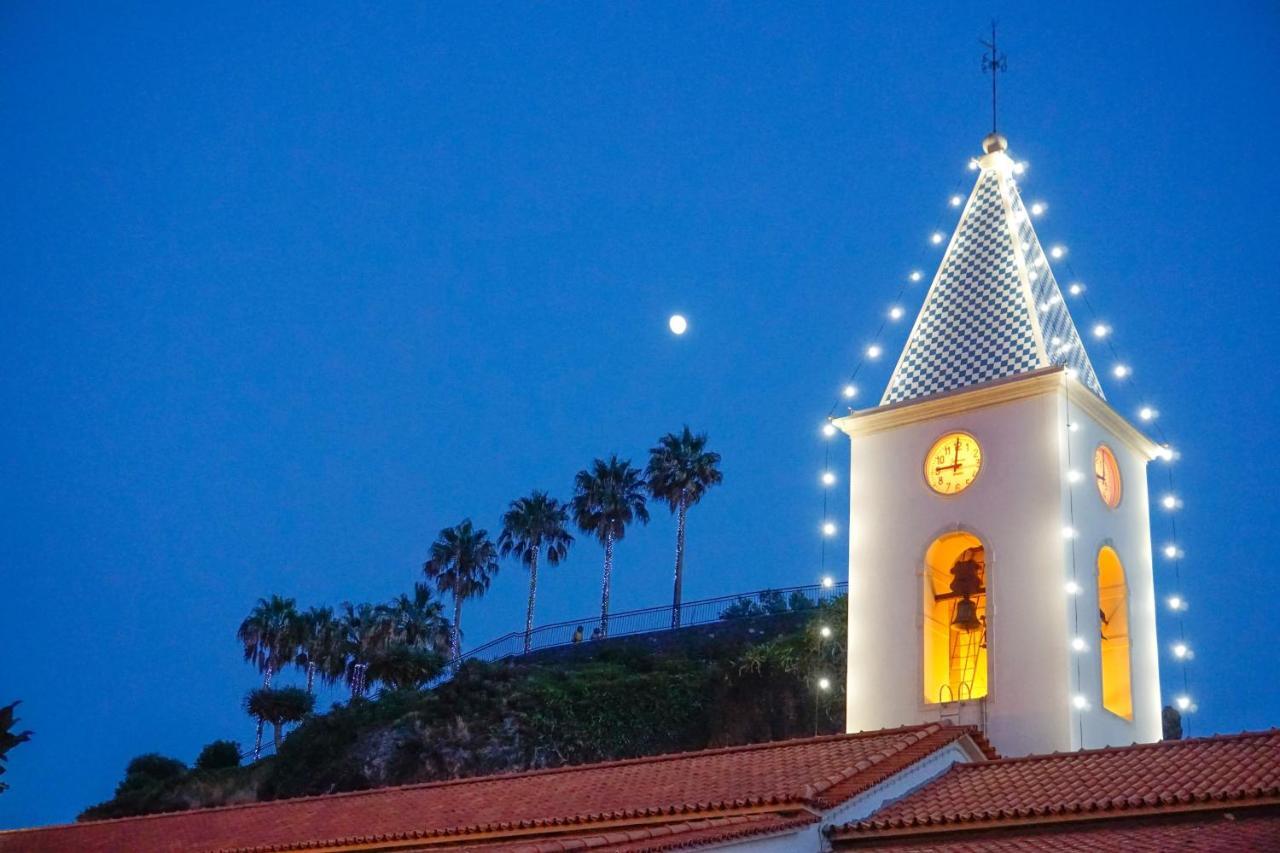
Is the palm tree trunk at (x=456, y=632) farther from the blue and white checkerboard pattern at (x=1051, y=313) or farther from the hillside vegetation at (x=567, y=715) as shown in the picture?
the blue and white checkerboard pattern at (x=1051, y=313)

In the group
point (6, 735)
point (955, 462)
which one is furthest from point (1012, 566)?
point (6, 735)

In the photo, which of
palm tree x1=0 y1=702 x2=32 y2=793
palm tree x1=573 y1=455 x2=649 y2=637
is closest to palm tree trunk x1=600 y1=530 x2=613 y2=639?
palm tree x1=573 y1=455 x2=649 y2=637

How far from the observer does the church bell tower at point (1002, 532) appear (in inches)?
547

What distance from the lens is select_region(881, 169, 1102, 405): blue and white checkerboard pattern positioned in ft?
50.1

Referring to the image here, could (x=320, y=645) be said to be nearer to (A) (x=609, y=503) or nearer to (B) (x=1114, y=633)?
(A) (x=609, y=503)

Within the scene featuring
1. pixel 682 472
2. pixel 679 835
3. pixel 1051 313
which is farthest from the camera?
pixel 682 472

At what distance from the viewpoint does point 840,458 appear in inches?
670

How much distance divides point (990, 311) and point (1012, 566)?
125 inches

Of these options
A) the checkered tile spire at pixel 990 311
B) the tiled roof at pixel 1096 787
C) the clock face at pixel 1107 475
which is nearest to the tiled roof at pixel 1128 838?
the tiled roof at pixel 1096 787

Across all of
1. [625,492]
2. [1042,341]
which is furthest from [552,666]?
[1042,341]

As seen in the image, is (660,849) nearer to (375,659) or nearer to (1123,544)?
(1123,544)

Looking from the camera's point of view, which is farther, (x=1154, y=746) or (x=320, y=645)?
(x=320, y=645)

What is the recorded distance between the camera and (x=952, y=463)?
49.9 feet

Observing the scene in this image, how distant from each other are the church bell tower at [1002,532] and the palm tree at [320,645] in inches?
1820
